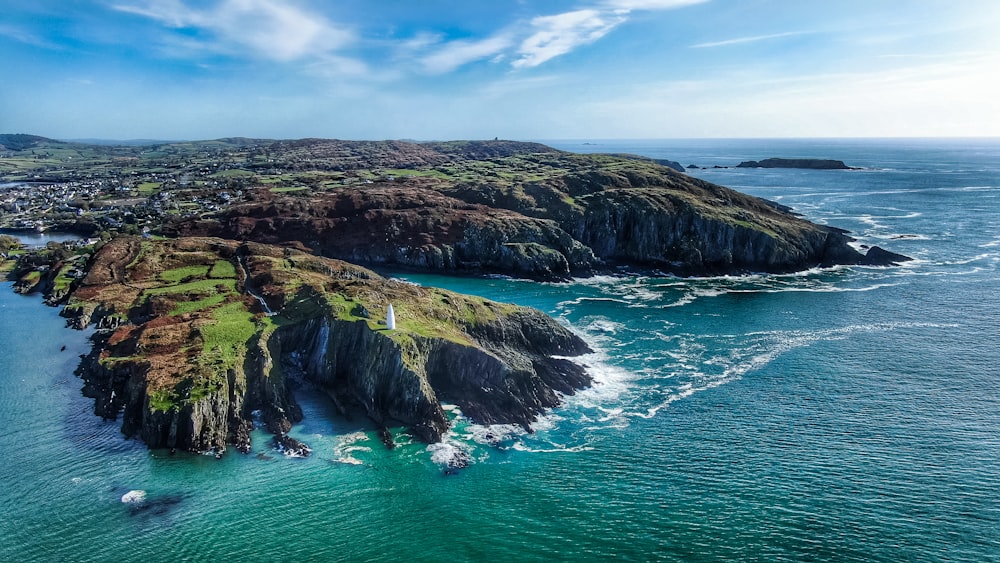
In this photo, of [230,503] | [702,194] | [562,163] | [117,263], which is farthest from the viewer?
[562,163]

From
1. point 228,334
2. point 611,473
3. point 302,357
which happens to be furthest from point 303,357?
point 611,473

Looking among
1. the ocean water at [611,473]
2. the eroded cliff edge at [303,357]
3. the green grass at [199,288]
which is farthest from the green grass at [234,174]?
the eroded cliff edge at [303,357]

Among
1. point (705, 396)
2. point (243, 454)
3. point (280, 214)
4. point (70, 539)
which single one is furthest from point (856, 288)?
point (280, 214)

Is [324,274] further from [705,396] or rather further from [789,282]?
[789,282]

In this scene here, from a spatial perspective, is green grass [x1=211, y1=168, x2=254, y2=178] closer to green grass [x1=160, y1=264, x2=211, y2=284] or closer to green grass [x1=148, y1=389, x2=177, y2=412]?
green grass [x1=160, y1=264, x2=211, y2=284]

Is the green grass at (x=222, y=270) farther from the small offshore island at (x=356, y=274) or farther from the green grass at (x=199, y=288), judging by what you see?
the green grass at (x=199, y=288)

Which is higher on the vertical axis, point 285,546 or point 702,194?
point 702,194

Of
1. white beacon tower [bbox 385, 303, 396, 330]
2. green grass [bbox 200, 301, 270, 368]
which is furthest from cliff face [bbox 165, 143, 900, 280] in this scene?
white beacon tower [bbox 385, 303, 396, 330]
